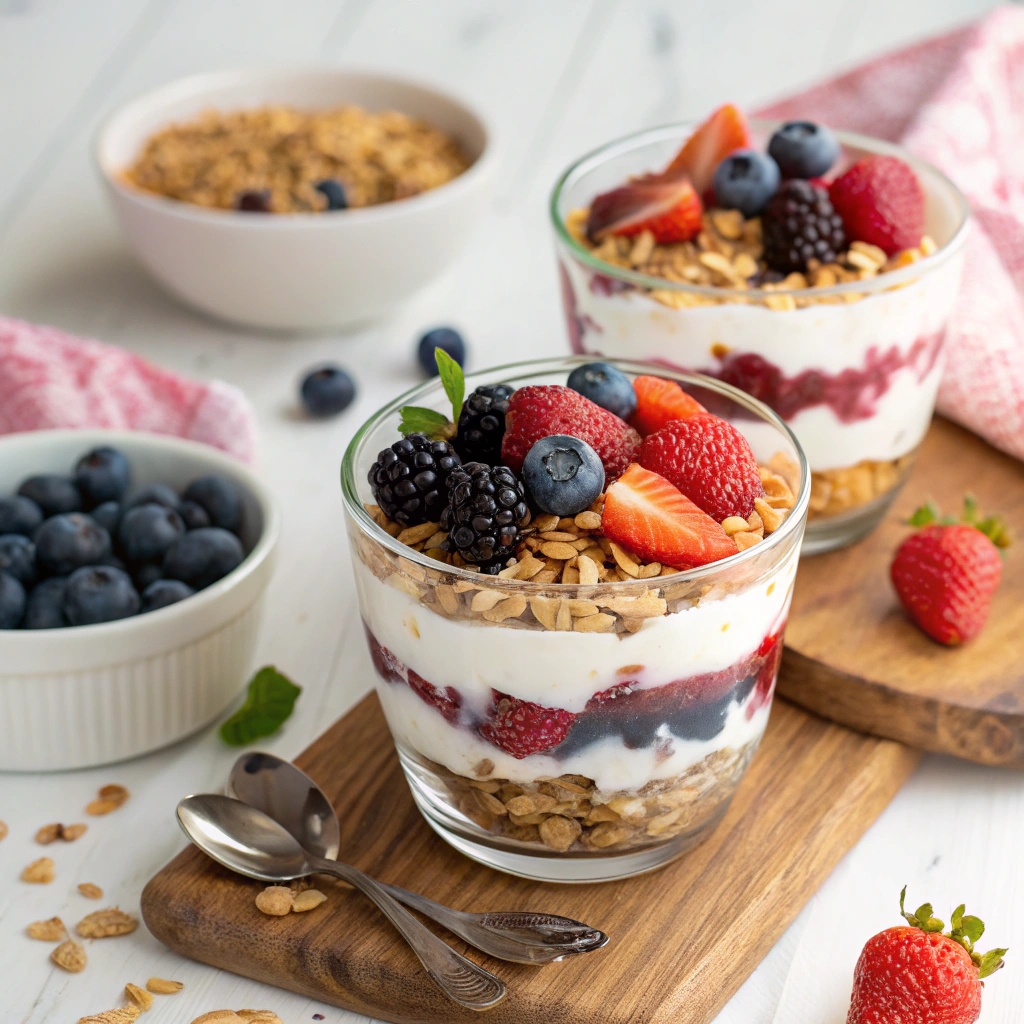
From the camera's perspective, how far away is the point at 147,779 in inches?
55.1

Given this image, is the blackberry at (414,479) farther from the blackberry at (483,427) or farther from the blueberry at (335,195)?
the blueberry at (335,195)

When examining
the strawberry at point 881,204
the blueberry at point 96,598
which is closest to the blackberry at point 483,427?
the blueberry at point 96,598

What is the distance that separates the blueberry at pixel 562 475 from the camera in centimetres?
105

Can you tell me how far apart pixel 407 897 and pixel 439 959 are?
0.24 feet

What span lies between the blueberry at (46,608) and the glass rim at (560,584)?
423 mm

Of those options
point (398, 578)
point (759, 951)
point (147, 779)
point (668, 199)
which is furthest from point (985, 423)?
point (147, 779)

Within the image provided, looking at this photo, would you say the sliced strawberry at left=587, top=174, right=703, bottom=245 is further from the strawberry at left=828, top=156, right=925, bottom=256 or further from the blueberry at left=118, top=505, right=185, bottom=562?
the blueberry at left=118, top=505, right=185, bottom=562

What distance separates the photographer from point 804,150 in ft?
5.16

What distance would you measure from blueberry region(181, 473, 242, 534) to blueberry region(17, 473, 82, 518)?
0.42ft

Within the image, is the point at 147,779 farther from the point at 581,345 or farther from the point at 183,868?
the point at 581,345

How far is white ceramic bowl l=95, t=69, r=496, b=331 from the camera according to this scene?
204 cm

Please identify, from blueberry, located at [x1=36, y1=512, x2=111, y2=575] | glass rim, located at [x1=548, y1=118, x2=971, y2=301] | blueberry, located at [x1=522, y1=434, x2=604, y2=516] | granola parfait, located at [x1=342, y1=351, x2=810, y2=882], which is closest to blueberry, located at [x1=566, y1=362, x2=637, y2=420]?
granola parfait, located at [x1=342, y1=351, x2=810, y2=882]

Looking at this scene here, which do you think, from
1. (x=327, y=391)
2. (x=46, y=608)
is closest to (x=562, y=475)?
(x=46, y=608)

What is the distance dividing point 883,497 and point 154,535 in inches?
32.8
